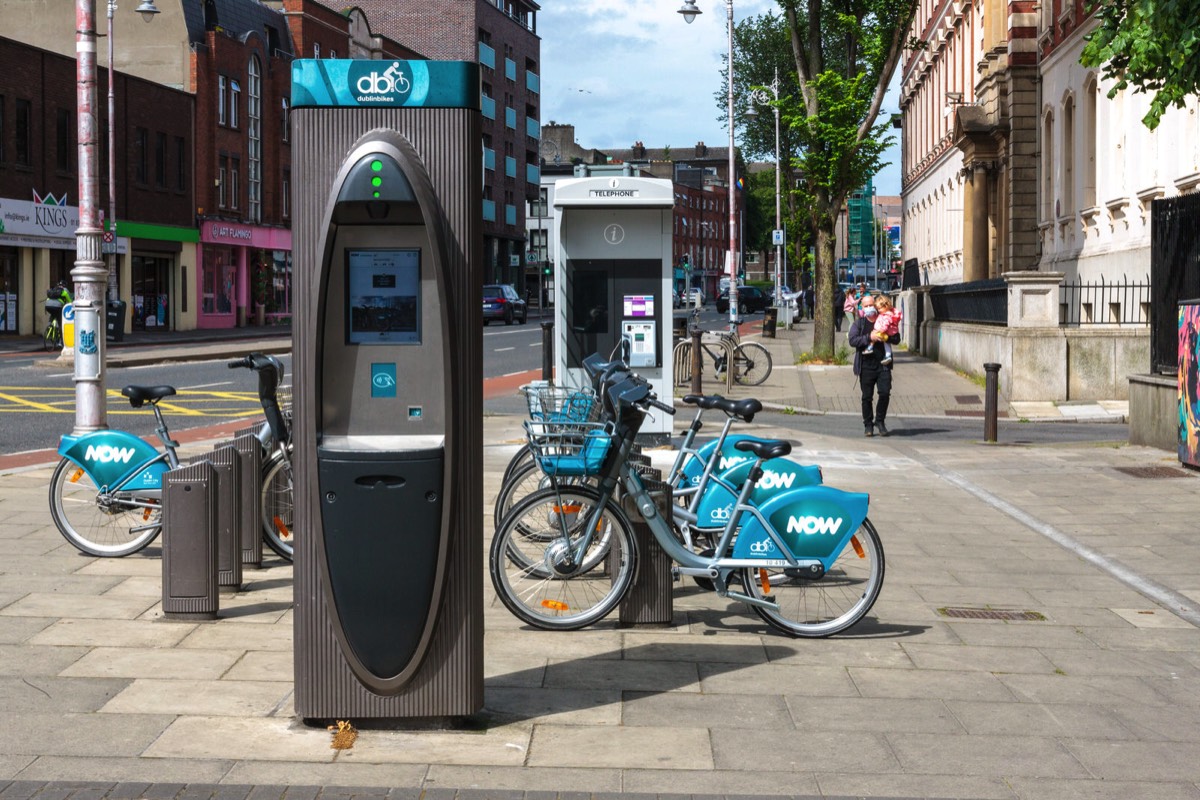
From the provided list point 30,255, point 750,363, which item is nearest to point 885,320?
point 750,363

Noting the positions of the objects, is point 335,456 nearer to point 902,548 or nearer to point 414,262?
point 414,262

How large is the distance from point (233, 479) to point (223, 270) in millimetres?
50807

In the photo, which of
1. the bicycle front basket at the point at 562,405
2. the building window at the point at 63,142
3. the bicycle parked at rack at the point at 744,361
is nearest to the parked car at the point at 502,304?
the building window at the point at 63,142

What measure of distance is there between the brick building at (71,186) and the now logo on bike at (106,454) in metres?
29.3

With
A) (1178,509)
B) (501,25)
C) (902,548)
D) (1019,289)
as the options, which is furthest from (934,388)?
(501,25)

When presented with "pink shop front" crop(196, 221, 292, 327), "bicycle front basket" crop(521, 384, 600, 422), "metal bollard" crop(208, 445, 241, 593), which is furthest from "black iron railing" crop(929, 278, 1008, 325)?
"pink shop front" crop(196, 221, 292, 327)

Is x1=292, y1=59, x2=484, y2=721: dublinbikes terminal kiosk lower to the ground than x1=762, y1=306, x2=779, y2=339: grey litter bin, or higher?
lower

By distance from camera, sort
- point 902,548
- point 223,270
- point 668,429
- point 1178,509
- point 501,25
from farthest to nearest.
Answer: point 501,25 < point 223,270 < point 668,429 < point 1178,509 < point 902,548

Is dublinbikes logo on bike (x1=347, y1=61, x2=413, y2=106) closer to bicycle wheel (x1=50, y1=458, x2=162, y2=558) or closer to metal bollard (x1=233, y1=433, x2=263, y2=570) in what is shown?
metal bollard (x1=233, y1=433, x2=263, y2=570)

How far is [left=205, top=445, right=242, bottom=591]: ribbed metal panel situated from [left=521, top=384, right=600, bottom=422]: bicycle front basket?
65.6 inches

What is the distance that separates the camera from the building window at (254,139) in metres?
59.3

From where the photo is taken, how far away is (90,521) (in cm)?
916

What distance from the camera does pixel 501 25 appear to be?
93938mm

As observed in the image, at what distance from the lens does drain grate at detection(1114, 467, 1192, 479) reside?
14.2 metres
